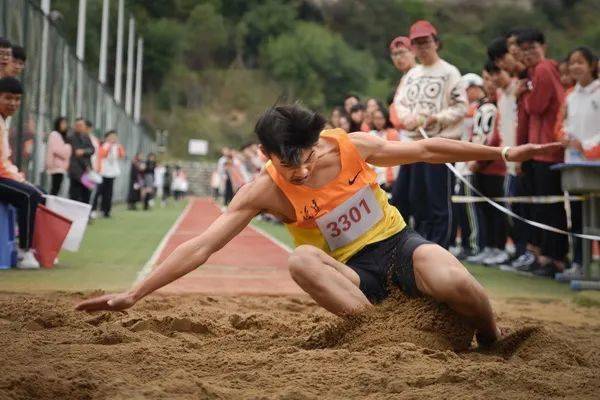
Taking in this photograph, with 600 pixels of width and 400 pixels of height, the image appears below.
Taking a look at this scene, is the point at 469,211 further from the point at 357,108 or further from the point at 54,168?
the point at 54,168

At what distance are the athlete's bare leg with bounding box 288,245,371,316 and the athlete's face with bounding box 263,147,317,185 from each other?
391 mm

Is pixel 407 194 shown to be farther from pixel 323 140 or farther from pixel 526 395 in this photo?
pixel 526 395

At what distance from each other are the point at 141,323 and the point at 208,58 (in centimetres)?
10916

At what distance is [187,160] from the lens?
8831cm

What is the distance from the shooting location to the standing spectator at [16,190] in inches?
376

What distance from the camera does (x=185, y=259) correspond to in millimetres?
4766

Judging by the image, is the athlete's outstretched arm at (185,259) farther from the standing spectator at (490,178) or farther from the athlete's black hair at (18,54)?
the standing spectator at (490,178)

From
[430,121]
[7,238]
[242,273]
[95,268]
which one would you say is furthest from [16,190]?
[430,121]

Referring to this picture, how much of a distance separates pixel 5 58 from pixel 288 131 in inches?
255

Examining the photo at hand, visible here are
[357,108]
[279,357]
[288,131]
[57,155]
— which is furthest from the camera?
[57,155]

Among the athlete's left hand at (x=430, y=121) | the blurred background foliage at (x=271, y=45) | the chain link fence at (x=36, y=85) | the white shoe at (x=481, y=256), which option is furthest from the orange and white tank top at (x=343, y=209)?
the blurred background foliage at (x=271, y=45)

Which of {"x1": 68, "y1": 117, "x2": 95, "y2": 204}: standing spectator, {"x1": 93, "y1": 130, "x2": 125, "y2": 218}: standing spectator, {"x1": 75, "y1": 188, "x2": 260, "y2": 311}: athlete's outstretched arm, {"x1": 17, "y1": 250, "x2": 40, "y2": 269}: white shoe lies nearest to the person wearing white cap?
{"x1": 17, "y1": 250, "x2": 40, "y2": 269}: white shoe

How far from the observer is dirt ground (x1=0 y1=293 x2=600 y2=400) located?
371 centimetres

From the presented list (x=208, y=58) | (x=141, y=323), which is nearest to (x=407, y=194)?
(x=141, y=323)
